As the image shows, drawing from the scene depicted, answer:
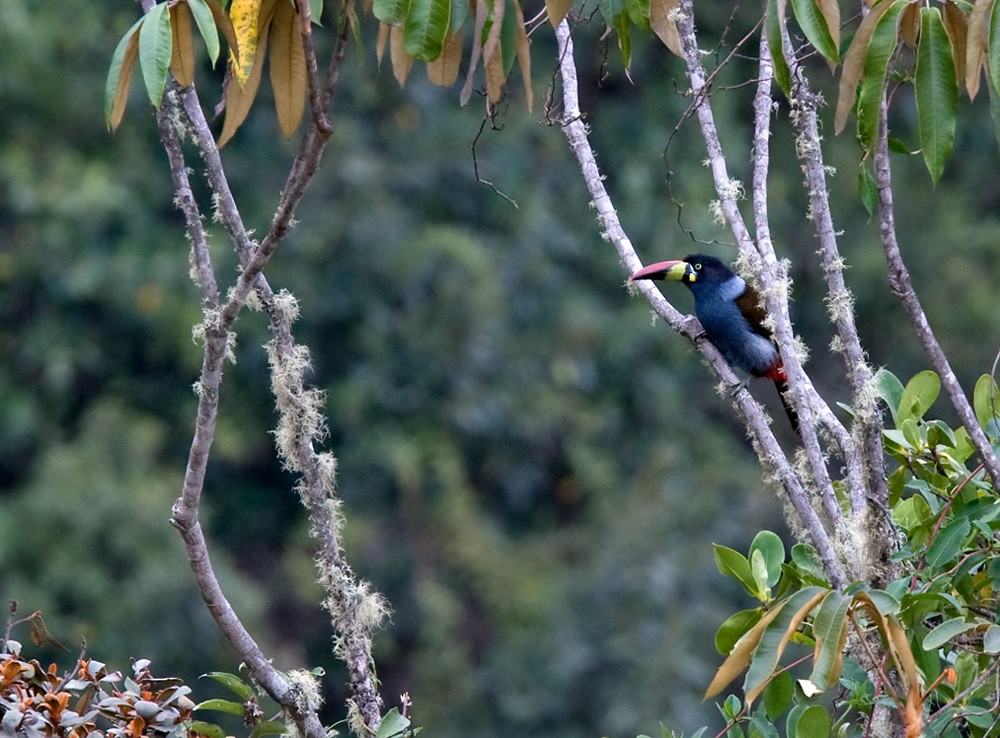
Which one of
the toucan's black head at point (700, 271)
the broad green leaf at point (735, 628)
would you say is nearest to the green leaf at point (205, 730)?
the broad green leaf at point (735, 628)

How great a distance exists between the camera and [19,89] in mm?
7504

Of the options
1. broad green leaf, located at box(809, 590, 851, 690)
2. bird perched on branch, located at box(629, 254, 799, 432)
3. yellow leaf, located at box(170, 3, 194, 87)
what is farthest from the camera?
bird perched on branch, located at box(629, 254, 799, 432)

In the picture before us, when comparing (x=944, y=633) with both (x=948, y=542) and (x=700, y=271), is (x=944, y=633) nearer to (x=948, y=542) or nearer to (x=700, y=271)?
(x=948, y=542)

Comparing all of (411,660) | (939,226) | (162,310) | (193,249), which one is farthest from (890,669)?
(939,226)

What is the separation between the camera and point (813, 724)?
6.21 ft

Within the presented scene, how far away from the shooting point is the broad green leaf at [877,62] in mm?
1766

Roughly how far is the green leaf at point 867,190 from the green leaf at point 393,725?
3.59ft

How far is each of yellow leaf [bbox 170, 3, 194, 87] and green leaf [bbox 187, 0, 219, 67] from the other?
6 cm

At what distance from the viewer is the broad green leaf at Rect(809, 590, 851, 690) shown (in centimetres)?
158

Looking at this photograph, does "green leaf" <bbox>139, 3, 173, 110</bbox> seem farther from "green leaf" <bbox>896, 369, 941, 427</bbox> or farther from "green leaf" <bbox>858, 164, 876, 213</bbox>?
"green leaf" <bbox>896, 369, 941, 427</bbox>

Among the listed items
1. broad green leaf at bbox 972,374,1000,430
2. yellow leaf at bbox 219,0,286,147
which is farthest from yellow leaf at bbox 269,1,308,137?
broad green leaf at bbox 972,374,1000,430

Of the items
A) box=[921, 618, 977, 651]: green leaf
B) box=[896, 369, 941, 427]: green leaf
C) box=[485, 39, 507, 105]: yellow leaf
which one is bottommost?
box=[921, 618, 977, 651]: green leaf

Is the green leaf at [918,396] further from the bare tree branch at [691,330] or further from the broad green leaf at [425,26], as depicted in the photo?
the broad green leaf at [425,26]

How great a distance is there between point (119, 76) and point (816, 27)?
2.91 ft
